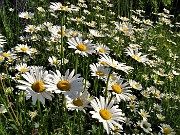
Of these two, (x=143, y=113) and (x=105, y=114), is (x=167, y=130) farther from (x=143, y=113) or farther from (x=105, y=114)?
(x=105, y=114)

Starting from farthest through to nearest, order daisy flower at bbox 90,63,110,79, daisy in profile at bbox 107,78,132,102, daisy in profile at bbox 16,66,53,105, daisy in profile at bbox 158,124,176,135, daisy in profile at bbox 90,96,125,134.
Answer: daisy in profile at bbox 158,124,176,135, daisy flower at bbox 90,63,110,79, daisy in profile at bbox 107,78,132,102, daisy in profile at bbox 90,96,125,134, daisy in profile at bbox 16,66,53,105

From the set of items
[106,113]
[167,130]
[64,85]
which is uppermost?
[64,85]

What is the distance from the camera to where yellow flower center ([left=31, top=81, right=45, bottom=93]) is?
4.52 feet

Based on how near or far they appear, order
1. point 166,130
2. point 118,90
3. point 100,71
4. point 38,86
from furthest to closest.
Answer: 1. point 166,130
2. point 100,71
3. point 118,90
4. point 38,86

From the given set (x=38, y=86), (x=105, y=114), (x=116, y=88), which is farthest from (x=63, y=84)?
(x=116, y=88)

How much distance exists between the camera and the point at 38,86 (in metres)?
1.40

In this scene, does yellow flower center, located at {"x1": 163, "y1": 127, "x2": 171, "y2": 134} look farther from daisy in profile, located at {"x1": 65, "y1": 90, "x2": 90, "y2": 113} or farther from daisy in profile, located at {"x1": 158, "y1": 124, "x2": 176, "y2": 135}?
daisy in profile, located at {"x1": 65, "y1": 90, "x2": 90, "y2": 113}

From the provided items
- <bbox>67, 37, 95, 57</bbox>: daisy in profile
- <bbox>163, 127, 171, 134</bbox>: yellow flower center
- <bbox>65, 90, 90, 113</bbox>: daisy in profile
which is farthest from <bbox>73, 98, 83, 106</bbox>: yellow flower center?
<bbox>163, 127, 171, 134</bbox>: yellow flower center

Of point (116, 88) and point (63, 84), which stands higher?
point (63, 84)

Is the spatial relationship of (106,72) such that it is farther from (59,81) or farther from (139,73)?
(139,73)

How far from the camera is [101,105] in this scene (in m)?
1.55

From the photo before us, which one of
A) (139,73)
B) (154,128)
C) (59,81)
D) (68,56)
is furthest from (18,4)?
(59,81)

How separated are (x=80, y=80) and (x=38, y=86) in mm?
191

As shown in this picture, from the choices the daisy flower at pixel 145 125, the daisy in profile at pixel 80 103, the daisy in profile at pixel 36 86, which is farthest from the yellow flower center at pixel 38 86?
the daisy flower at pixel 145 125
